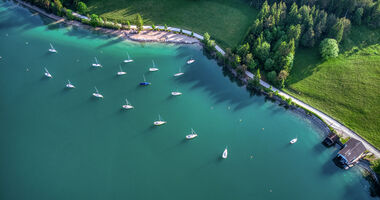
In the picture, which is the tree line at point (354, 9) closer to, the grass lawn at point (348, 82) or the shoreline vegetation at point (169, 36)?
the grass lawn at point (348, 82)

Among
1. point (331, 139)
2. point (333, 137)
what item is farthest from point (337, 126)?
point (331, 139)

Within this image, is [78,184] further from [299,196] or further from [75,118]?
[299,196]

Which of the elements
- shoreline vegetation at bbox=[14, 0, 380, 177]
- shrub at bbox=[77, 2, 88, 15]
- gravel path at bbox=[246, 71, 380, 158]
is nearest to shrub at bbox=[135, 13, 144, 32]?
shoreline vegetation at bbox=[14, 0, 380, 177]

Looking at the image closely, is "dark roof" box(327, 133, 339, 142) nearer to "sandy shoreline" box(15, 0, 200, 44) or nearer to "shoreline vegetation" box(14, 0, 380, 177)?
"shoreline vegetation" box(14, 0, 380, 177)

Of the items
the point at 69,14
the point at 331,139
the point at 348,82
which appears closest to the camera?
the point at 331,139

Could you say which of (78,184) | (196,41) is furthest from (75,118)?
(196,41)

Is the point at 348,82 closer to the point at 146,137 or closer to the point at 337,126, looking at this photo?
the point at 337,126
